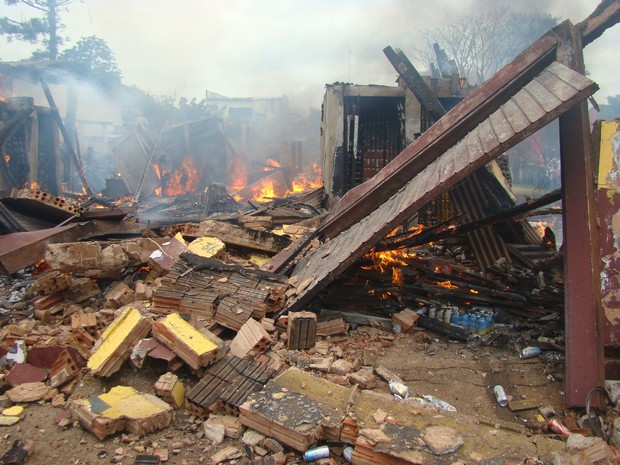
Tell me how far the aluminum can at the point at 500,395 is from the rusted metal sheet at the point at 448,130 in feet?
7.40

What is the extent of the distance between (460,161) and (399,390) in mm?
2122

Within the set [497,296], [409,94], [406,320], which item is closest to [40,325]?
[406,320]

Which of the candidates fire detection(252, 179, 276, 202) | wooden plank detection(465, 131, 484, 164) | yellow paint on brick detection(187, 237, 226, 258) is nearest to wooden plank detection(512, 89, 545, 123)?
wooden plank detection(465, 131, 484, 164)

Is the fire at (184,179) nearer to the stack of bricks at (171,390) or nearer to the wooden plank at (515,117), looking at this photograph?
the stack of bricks at (171,390)

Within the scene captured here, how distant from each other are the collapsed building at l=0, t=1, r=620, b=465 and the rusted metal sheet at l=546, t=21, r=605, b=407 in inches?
0.5

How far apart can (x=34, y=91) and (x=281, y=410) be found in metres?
30.4

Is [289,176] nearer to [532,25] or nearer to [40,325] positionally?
[40,325]

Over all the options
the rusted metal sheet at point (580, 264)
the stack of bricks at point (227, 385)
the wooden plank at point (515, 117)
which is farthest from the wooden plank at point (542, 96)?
the stack of bricks at point (227, 385)

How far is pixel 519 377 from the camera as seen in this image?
11.8ft

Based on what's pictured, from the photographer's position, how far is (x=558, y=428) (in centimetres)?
291

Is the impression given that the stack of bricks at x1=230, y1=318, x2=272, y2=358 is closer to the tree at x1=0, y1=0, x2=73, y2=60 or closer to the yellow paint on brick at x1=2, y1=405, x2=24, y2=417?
the yellow paint on brick at x1=2, y1=405, x2=24, y2=417

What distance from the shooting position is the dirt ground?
279cm

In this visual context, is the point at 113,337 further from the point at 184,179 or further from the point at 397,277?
the point at 184,179

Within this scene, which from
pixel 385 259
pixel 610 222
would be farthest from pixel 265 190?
pixel 610 222
